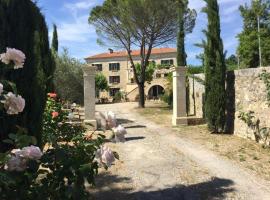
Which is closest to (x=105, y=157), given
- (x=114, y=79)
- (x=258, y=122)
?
(x=258, y=122)

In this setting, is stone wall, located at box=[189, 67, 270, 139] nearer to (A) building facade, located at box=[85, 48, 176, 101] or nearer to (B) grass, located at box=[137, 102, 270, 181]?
(B) grass, located at box=[137, 102, 270, 181]

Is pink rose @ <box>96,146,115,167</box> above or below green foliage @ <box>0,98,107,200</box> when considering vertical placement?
above

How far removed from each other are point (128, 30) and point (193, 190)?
72.4 ft

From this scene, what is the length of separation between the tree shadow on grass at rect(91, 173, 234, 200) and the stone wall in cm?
Answer: 432

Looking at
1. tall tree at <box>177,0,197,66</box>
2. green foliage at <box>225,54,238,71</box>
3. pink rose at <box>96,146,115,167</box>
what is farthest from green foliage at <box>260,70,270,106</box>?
green foliage at <box>225,54,238,71</box>

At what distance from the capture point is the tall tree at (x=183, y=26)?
83.5 ft

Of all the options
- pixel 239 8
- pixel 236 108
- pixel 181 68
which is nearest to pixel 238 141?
pixel 236 108

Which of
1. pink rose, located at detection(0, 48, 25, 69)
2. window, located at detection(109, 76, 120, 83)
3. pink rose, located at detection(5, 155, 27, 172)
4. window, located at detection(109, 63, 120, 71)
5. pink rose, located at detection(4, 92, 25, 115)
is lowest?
pink rose, located at detection(5, 155, 27, 172)

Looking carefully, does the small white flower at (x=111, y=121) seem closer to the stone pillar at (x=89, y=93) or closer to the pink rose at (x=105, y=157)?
the pink rose at (x=105, y=157)

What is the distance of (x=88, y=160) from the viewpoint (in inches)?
135

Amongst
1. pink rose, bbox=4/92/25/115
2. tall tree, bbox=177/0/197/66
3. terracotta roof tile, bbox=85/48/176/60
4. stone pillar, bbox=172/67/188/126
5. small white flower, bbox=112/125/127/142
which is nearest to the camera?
pink rose, bbox=4/92/25/115

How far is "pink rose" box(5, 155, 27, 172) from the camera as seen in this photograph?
2887mm

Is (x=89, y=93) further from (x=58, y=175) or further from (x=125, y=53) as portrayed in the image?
(x=125, y=53)

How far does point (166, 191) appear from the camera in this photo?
22.8 ft
